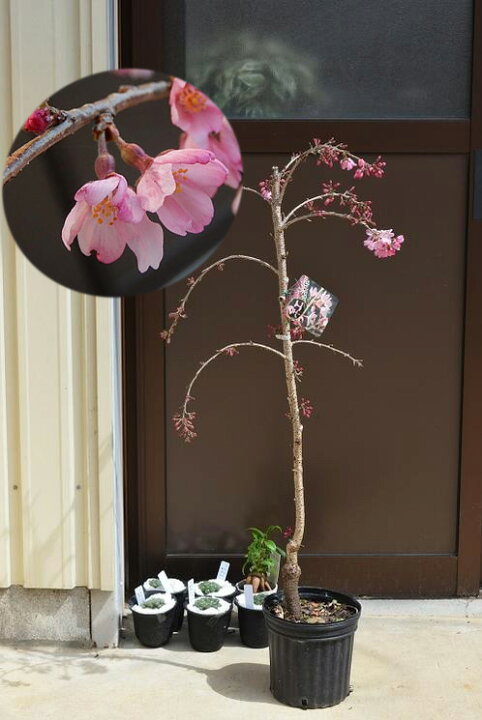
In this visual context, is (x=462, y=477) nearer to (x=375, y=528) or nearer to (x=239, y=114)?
(x=375, y=528)

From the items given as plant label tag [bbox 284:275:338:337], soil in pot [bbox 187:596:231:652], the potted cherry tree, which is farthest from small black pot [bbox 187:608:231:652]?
plant label tag [bbox 284:275:338:337]

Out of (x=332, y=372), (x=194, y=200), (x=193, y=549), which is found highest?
(x=194, y=200)

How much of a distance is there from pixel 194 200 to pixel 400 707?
2348 millimetres

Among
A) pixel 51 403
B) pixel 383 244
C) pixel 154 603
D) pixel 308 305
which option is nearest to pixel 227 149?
pixel 383 244

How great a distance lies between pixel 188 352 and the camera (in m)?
3.97

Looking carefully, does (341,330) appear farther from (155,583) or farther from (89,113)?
(89,113)

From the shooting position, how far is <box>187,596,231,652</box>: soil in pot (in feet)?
11.5

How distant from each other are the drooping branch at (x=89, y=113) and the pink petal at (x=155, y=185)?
0.11 metres

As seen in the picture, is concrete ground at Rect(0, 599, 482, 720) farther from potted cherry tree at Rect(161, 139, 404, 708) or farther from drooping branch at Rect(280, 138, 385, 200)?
drooping branch at Rect(280, 138, 385, 200)

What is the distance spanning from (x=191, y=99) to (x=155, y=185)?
0.54 ft

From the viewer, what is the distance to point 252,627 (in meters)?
3.59

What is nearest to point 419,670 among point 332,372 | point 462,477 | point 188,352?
point 462,477

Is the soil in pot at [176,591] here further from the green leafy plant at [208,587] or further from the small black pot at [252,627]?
the small black pot at [252,627]

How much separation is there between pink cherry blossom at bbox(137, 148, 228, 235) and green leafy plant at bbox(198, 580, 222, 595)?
253cm
